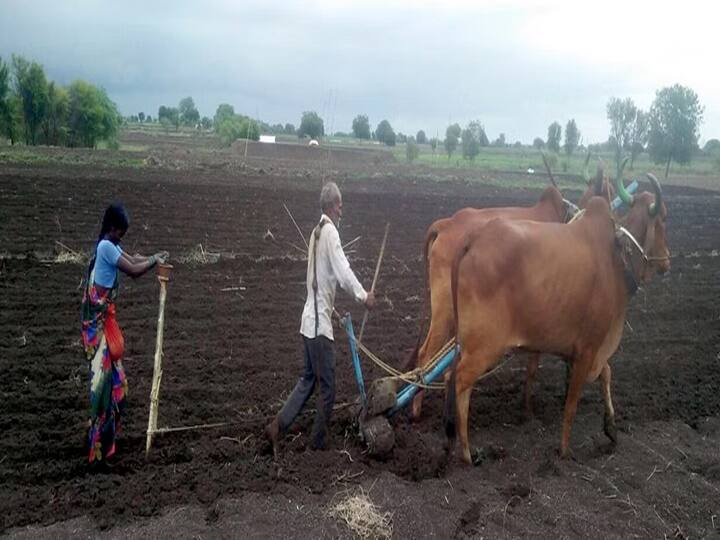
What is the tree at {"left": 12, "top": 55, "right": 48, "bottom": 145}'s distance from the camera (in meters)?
43.8

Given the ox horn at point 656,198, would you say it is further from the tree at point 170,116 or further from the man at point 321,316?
the tree at point 170,116

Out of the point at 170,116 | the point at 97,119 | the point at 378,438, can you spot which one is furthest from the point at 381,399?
the point at 170,116

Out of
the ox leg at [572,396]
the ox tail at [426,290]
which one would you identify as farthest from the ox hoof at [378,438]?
the ox leg at [572,396]

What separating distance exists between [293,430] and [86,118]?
43.8 metres

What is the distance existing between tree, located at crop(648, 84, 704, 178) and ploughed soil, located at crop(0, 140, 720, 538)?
147ft

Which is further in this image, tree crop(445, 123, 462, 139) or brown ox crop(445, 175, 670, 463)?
tree crop(445, 123, 462, 139)

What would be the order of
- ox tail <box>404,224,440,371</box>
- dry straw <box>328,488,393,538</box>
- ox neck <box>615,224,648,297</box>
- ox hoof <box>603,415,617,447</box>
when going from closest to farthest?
1. dry straw <box>328,488,393,538</box>
2. ox neck <box>615,224,648,297</box>
3. ox hoof <box>603,415,617,447</box>
4. ox tail <box>404,224,440,371</box>

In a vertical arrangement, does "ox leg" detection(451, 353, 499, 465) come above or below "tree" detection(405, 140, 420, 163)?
below

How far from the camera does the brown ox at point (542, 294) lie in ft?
19.0

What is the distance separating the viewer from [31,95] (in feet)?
143

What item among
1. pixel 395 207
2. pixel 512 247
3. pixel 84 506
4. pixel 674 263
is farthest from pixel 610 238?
pixel 395 207

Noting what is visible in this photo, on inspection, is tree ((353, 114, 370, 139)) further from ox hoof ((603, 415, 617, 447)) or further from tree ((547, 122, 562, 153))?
ox hoof ((603, 415, 617, 447))

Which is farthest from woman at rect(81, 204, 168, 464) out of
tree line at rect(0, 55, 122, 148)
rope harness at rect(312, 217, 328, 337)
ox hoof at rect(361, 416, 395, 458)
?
tree line at rect(0, 55, 122, 148)

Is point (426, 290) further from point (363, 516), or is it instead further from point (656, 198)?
point (363, 516)
